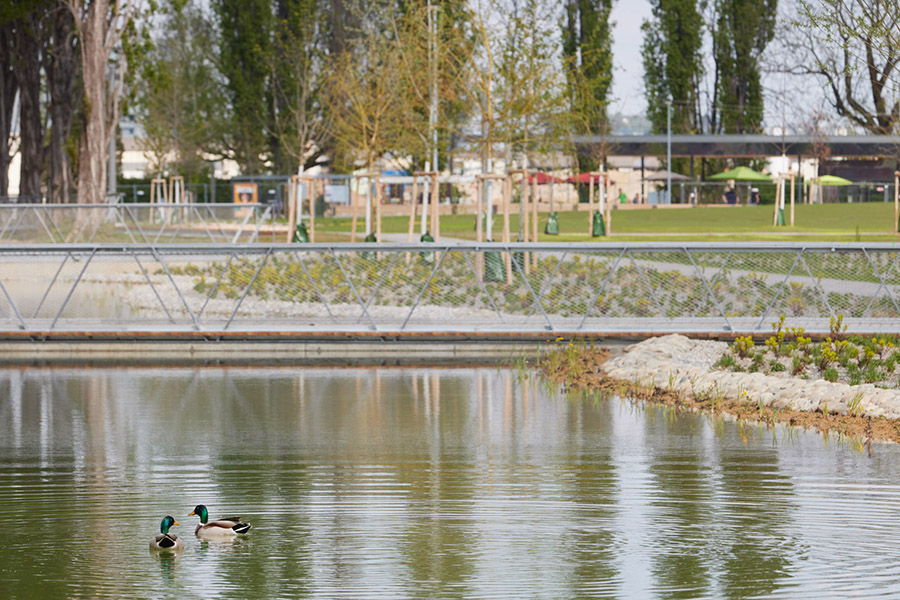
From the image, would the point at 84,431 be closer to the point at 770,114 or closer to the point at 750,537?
the point at 750,537

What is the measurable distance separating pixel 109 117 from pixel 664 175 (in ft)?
104

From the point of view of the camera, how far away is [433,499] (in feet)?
25.8

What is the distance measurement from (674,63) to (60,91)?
97.3 ft

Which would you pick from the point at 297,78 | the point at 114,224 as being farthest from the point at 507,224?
the point at 297,78

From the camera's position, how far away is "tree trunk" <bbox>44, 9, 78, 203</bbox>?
4028 cm

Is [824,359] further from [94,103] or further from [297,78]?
[297,78]

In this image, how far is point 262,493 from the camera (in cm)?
803

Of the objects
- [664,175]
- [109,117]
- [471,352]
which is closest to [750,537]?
[471,352]

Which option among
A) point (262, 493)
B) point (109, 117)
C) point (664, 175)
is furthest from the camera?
point (664, 175)

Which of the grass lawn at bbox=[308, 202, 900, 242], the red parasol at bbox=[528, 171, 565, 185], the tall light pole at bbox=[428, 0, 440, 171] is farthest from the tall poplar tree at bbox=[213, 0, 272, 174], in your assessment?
the tall light pole at bbox=[428, 0, 440, 171]

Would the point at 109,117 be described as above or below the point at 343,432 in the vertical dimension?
above

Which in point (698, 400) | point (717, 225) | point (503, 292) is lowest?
point (698, 400)

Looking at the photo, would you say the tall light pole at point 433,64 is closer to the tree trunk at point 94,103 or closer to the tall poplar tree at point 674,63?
the tree trunk at point 94,103

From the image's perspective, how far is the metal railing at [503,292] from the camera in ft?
51.1
